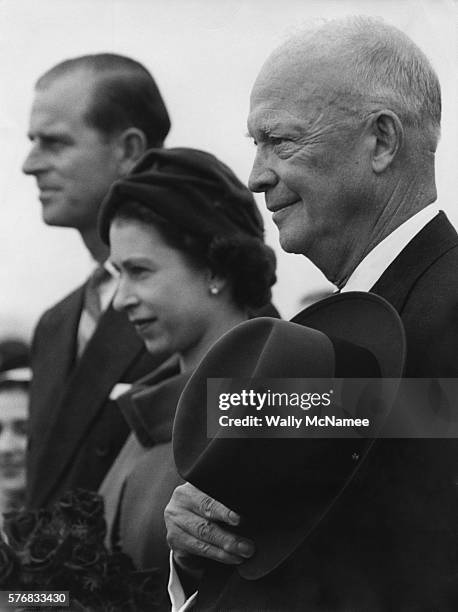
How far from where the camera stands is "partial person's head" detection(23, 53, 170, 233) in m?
2.71

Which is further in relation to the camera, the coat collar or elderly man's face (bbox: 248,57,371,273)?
the coat collar

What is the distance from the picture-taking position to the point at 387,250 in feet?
4.68

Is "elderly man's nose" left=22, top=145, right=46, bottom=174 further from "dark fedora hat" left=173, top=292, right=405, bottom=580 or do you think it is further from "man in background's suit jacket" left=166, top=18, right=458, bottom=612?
"dark fedora hat" left=173, top=292, right=405, bottom=580

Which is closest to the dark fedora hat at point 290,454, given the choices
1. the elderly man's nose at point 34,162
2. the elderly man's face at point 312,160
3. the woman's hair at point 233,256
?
the elderly man's face at point 312,160

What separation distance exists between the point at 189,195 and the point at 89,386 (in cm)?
58

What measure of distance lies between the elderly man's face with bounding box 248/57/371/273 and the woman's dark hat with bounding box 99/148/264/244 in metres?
0.70

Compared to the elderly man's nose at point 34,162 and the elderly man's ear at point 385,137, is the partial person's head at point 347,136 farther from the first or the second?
the elderly man's nose at point 34,162

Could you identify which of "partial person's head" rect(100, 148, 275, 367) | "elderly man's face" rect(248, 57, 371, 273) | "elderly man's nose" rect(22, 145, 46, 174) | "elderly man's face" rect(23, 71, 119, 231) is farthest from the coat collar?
"elderly man's face" rect(248, 57, 371, 273)

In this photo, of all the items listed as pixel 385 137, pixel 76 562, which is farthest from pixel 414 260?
pixel 76 562

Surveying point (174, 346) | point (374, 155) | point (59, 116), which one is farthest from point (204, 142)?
point (374, 155)

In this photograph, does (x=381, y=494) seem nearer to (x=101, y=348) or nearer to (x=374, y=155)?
(x=374, y=155)

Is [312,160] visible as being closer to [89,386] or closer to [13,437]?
[89,386]

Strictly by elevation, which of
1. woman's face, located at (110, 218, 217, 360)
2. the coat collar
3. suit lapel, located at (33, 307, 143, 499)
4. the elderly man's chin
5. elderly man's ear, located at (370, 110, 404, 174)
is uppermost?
elderly man's ear, located at (370, 110, 404, 174)
